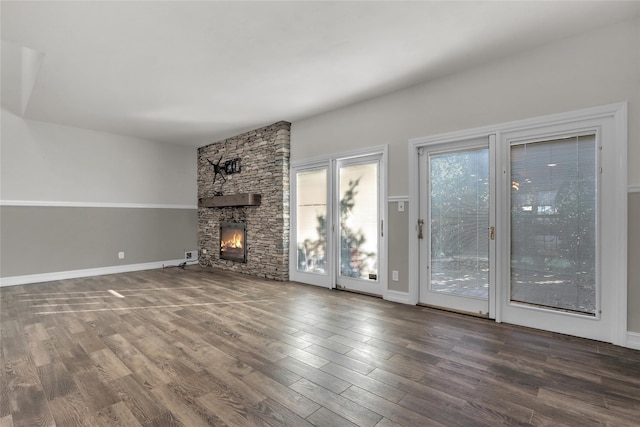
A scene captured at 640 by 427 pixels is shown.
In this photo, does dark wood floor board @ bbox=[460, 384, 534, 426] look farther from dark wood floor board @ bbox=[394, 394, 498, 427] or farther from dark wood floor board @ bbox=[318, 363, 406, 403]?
dark wood floor board @ bbox=[318, 363, 406, 403]

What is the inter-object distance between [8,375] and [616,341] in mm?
4675

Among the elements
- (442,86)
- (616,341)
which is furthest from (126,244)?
(616,341)

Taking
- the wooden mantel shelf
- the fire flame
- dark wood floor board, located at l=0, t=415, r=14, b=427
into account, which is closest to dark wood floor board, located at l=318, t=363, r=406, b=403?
Answer: dark wood floor board, located at l=0, t=415, r=14, b=427

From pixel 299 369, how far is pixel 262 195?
373 cm

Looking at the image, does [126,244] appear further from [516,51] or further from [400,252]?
[516,51]

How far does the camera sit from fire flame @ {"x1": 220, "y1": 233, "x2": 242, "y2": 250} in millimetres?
5955

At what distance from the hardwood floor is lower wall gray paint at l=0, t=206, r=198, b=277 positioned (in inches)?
68.9

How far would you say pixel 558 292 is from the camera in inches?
113

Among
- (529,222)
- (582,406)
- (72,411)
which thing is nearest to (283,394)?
(72,411)

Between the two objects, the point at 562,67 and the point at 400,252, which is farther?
the point at 400,252

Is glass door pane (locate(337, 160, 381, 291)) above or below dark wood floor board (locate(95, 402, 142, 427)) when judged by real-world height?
above

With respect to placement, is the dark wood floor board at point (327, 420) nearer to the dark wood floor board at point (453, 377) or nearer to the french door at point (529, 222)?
the dark wood floor board at point (453, 377)

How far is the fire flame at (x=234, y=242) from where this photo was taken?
5.96 m

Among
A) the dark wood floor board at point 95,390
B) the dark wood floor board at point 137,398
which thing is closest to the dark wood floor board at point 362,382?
the dark wood floor board at point 137,398
